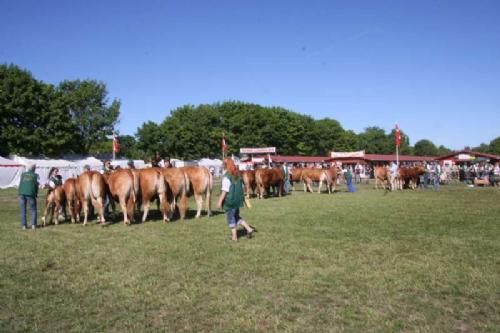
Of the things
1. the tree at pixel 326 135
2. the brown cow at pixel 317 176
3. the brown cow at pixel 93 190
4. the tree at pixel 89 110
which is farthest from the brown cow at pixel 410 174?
the tree at pixel 326 135

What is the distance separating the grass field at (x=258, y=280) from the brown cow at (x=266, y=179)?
11017 mm

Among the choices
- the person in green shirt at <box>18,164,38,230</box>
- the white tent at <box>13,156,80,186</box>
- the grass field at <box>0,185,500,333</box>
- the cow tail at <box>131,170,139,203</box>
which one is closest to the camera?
the grass field at <box>0,185,500,333</box>

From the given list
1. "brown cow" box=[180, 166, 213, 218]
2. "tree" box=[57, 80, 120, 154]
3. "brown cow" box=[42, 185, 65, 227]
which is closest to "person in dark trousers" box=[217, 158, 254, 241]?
"brown cow" box=[180, 166, 213, 218]

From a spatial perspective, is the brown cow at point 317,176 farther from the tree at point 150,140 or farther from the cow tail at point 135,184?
the tree at point 150,140

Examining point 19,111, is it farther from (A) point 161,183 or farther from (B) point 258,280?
(B) point 258,280

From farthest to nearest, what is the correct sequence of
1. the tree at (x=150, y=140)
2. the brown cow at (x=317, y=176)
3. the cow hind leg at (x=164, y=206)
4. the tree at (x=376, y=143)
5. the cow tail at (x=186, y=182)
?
the tree at (x=376, y=143) < the tree at (x=150, y=140) < the brown cow at (x=317, y=176) < the cow tail at (x=186, y=182) < the cow hind leg at (x=164, y=206)

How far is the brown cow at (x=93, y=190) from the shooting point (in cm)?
1255

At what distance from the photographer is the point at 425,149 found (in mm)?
168750

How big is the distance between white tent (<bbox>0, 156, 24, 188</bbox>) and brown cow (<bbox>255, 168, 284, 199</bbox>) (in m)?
24.1

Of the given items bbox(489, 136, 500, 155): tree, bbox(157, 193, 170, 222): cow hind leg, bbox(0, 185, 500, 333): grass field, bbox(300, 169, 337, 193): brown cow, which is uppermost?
bbox(489, 136, 500, 155): tree

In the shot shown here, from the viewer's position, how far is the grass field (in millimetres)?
4707

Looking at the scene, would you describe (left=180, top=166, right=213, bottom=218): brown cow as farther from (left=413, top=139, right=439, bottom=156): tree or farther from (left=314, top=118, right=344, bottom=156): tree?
(left=413, top=139, right=439, bottom=156): tree

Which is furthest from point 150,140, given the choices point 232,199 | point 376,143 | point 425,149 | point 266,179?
point 425,149

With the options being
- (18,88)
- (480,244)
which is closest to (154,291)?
(480,244)
